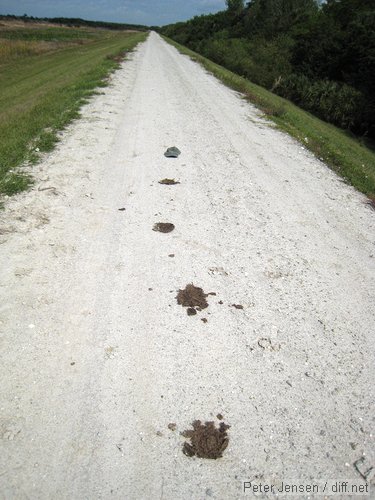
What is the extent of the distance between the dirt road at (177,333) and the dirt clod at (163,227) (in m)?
0.12

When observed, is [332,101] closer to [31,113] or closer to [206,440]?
[31,113]

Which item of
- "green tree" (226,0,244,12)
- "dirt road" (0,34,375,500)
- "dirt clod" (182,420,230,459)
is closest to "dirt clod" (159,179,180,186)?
"dirt road" (0,34,375,500)

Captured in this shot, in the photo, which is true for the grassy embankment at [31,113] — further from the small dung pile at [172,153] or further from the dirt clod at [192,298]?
the dirt clod at [192,298]

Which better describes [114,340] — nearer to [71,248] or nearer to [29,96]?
[71,248]

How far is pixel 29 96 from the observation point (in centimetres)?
1387

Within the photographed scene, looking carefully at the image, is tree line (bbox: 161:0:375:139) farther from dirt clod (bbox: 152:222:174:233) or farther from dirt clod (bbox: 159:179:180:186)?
dirt clod (bbox: 152:222:174:233)

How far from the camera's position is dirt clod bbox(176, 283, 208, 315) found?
3988mm

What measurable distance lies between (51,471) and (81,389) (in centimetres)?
65

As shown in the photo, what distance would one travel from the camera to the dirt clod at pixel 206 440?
2635 mm

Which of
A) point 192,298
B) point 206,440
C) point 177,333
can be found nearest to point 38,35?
point 192,298

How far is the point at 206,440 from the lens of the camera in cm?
271

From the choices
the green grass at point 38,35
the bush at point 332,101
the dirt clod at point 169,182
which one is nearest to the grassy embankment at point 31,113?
the dirt clod at point 169,182

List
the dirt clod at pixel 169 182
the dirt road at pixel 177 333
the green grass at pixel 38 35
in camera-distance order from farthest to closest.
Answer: the green grass at pixel 38 35 < the dirt clod at pixel 169 182 < the dirt road at pixel 177 333

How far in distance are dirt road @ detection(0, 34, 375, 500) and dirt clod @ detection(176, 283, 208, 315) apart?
0.11m
